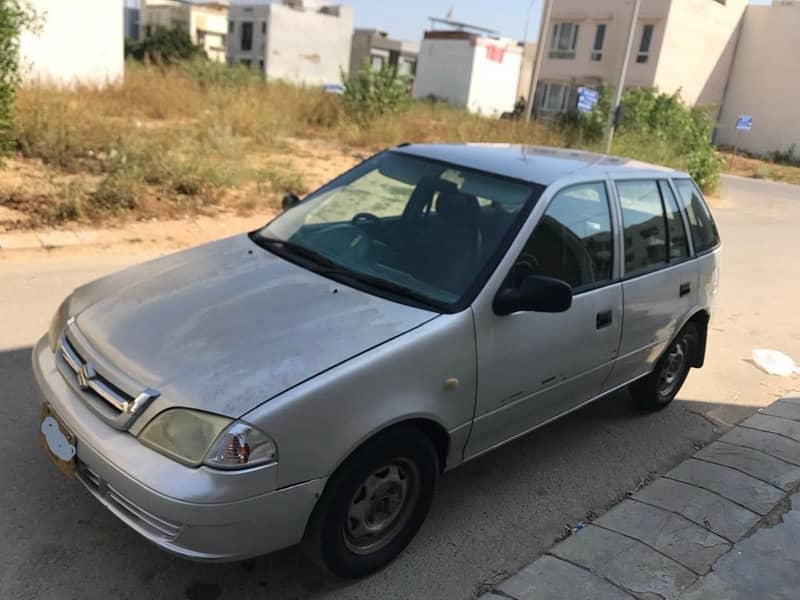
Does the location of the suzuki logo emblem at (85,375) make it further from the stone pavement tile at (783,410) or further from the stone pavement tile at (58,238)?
the stone pavement tile at (58,238)

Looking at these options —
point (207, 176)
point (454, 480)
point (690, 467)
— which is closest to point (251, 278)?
point (454, 480)

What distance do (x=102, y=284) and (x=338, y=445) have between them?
160 centimetres

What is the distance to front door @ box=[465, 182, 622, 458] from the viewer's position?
309cm

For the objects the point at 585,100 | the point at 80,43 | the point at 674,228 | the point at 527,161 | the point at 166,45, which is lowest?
the point at 674,228

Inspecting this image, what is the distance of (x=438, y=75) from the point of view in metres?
64.5

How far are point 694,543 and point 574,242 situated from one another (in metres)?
1.56

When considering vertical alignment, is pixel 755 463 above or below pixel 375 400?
below

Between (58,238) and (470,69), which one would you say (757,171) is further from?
(470,69)

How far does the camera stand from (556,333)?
11.0 feet

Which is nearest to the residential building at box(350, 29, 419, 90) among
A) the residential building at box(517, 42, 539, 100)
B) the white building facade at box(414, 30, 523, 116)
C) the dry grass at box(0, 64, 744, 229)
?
the white building facade at box(414, 30, 523, 116)

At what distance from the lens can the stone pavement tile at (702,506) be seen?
3410 mm

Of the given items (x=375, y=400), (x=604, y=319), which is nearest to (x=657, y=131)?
(x=604, y=319)

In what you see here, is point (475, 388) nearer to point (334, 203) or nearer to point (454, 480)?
point (454, 480)

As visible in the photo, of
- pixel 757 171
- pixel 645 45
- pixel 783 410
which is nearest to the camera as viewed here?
pixel 783 410
